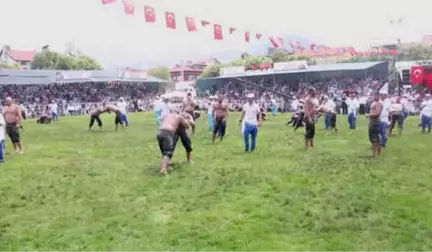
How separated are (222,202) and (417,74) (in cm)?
3014

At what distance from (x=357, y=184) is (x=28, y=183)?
6.67 meters

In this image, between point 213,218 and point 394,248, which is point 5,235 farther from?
point 394,248

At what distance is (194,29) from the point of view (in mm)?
26125

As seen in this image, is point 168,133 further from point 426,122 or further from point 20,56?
point 20,56

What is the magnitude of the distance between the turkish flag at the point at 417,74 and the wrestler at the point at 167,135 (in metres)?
27.4

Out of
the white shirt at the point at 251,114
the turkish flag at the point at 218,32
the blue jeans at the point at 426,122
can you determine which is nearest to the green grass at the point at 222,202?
the white shirt at the point at 251,114

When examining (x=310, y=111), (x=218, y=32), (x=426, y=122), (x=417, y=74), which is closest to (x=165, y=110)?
(x=310, y=111)

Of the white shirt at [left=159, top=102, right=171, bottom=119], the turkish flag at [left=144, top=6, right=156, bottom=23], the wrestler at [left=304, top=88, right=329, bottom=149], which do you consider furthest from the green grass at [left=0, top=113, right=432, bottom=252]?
the turkish flag at [left=144, top=6, right=156, bottom=23]

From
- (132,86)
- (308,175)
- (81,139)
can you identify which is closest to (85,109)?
(132,86)

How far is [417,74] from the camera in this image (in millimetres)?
35406

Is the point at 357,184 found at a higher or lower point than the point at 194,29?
lower

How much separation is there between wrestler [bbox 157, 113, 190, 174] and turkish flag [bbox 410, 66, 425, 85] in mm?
27416

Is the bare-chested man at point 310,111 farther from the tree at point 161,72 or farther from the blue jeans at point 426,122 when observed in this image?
the tree at point 161,72

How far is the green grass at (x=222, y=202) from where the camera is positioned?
6902mm
